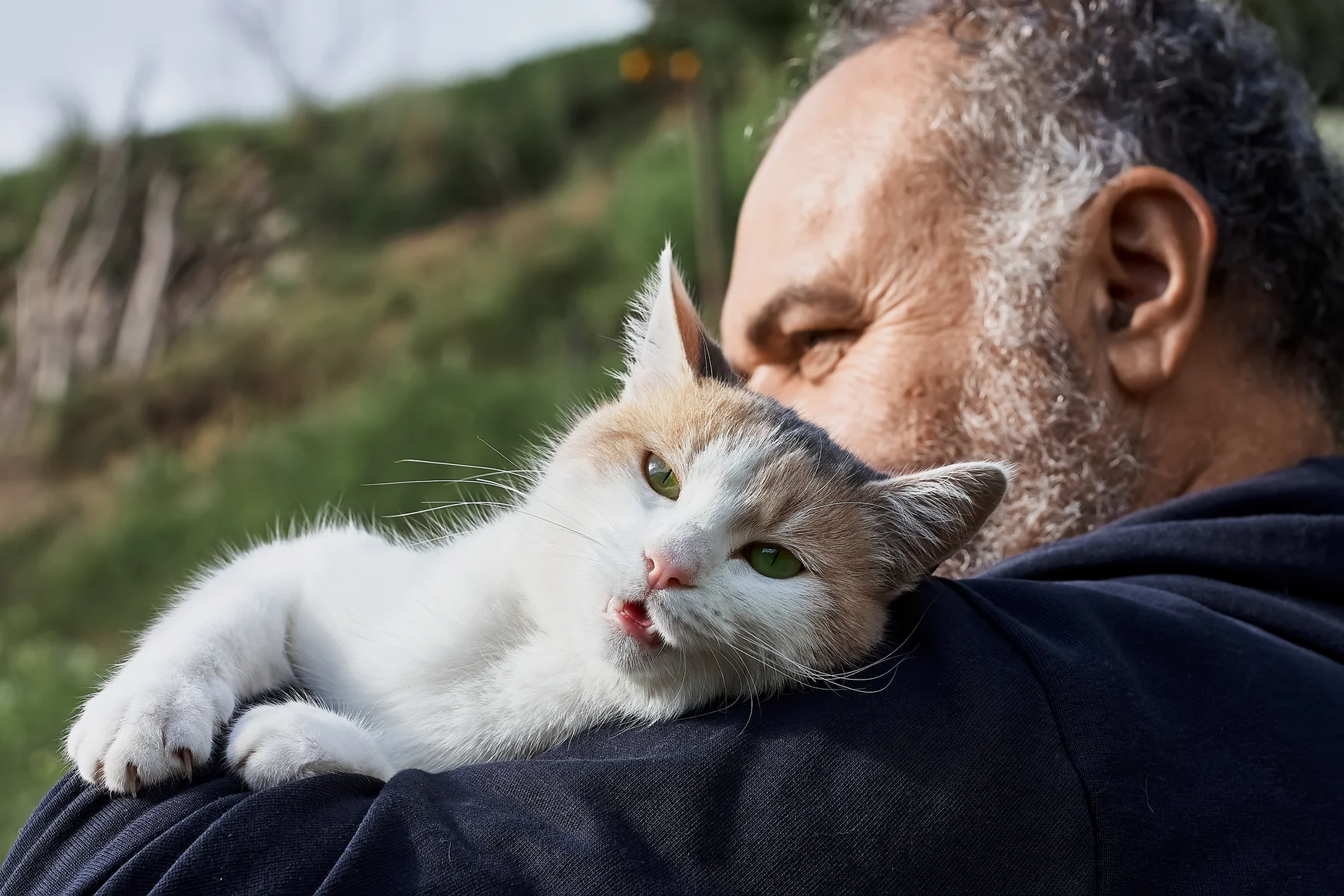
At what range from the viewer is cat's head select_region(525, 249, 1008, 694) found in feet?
3.90

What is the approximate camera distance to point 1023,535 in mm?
1751

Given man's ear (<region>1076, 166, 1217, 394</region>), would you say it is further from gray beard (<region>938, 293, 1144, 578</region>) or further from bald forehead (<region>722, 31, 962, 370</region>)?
bald forehead (<region>722, 31, 962, 370</region>)

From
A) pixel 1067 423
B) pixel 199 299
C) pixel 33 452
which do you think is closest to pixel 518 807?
pixel 1067 423

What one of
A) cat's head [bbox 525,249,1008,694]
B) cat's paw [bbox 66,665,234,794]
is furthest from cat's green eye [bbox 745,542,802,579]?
cat's paw [bbox 66,665,234,794]

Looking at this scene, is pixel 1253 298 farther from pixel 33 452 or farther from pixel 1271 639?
pixel 33 452

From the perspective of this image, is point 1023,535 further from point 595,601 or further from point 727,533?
point 595,601

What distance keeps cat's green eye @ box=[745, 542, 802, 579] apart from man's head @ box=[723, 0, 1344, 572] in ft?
1.75

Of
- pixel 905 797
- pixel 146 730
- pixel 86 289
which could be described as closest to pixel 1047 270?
pixel 905 797

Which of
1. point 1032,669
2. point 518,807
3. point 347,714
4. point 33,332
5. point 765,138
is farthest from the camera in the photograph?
point 33,332

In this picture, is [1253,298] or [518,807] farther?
[1253,298]

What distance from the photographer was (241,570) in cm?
144

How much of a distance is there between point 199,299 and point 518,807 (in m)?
7.91

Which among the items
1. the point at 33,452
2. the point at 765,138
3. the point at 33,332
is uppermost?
the point at 765,138

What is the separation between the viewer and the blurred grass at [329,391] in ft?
17.2
